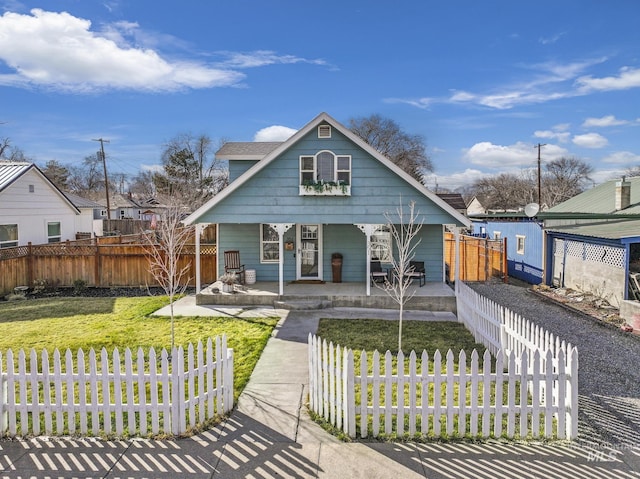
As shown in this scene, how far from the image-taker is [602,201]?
60.4 feet

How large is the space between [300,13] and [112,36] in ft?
21.0

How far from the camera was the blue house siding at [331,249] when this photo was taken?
570 inches

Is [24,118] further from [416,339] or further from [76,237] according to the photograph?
[416,339]

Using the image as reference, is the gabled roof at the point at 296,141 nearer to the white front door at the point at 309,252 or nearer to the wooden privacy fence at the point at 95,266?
the white front door at the point at 309,252

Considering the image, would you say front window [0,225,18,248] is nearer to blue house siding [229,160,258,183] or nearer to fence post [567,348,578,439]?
blue house siding [229,160,258,183]

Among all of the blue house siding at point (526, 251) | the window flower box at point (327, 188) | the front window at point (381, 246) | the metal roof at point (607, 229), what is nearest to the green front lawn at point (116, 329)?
the window flower box at point (327, 188)

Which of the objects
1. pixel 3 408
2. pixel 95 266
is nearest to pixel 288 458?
pixel 3 408

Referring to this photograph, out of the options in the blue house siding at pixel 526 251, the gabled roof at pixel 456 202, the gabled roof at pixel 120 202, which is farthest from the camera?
the gabled roof at pixel 120 202

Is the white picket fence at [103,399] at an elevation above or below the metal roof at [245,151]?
below

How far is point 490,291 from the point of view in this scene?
15.6 metres

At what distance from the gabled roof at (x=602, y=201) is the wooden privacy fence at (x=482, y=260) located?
4157 mm

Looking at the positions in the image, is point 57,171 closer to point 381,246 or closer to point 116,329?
point 116,329

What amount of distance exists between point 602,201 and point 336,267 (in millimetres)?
13013

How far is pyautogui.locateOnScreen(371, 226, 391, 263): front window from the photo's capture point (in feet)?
47.4
